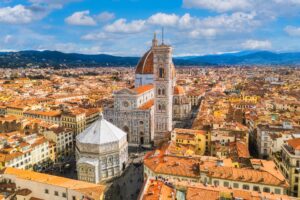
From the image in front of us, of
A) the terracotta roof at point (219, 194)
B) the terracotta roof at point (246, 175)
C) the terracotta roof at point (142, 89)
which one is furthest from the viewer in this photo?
the terracotta roof at point (142, 89)

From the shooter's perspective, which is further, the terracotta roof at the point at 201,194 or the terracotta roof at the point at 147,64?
the terracotta roof at the point at 147,64

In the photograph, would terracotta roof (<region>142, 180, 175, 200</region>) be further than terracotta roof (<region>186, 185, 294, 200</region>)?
Yes

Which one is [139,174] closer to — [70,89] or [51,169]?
[51,169]

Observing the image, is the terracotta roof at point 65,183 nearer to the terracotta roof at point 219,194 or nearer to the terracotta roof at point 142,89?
the terracotta roof at point 219,194

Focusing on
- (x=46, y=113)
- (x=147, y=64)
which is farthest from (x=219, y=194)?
(x=46, y=113)

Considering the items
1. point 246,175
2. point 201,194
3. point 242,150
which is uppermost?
point 201,194

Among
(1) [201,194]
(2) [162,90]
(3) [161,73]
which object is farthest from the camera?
(2) [162,90]

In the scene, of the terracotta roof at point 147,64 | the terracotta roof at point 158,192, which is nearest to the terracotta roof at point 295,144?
the terracotta roof at point 158,192

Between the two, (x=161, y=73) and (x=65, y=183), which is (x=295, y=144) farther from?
(x=161, y=73)

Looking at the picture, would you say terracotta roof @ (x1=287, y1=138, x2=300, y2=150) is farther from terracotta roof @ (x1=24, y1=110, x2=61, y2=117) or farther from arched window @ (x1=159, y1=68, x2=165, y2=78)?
terracotta roof @ (x1=24, y1=110, x2=61, y2=117)

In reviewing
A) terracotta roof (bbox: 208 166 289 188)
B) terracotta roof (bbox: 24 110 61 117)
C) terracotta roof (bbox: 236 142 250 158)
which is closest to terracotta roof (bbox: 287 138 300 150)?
terracotta roof (bbox: 236 142 250 158)
